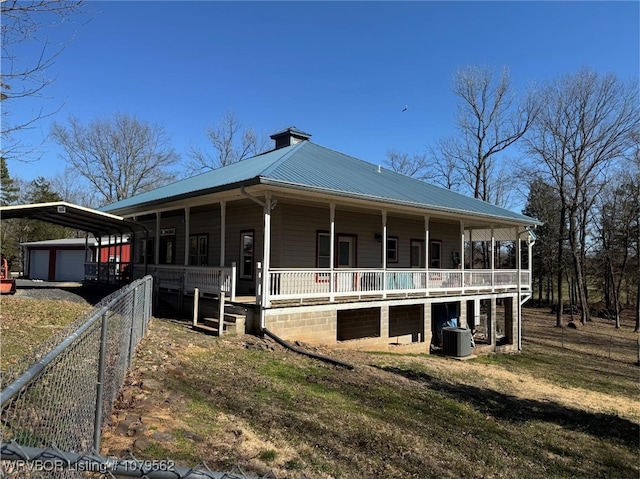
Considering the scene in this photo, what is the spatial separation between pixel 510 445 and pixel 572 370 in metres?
11.8

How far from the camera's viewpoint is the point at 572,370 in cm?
1639

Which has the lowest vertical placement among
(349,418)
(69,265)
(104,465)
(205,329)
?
(349,418)

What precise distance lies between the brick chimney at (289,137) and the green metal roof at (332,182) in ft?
3.30

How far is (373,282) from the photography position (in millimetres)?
14219

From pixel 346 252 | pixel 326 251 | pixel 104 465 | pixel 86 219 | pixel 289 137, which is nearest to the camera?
pixel 104 465

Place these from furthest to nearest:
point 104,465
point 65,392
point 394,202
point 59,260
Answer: point 59,260 → point 394,202 → point 65,392 → point 104,465

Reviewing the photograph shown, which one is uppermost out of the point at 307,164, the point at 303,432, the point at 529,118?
the point at 529,118

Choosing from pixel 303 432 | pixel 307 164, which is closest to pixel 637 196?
pixel 307 164

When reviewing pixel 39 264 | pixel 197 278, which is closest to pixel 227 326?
pixel 197 278

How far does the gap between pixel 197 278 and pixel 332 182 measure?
5115mm

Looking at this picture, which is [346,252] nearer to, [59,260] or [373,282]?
[373,282]

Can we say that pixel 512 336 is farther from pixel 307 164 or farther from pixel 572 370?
pixel 307 164

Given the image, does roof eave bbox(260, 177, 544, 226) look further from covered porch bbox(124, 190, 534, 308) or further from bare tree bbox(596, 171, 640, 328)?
bare tree bbox(596, 171, 640, 328)

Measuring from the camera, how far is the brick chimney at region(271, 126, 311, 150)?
20.2m
